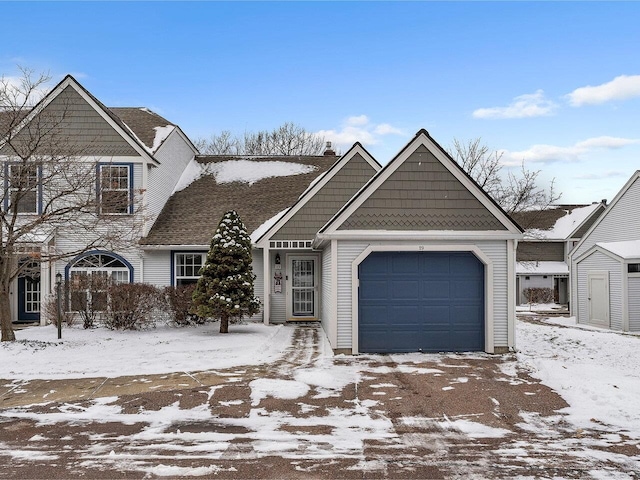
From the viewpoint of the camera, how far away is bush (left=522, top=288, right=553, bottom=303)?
33.4m

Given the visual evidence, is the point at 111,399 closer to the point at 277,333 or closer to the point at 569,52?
the point at 277,333

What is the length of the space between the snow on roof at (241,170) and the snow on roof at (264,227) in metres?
3.24

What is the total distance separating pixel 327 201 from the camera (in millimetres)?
17078

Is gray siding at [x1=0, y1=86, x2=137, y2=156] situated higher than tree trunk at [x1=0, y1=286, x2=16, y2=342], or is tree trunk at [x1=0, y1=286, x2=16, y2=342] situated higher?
gray siding at [x1=0, y1=86, x2=137, y2=156]

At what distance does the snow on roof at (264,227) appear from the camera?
17266 mm

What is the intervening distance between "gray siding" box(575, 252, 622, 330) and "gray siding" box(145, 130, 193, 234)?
651 inches

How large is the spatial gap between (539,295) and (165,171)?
82.8 feet

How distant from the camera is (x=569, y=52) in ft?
43.2

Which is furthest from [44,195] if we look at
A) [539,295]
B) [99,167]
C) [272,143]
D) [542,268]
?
[542,268]

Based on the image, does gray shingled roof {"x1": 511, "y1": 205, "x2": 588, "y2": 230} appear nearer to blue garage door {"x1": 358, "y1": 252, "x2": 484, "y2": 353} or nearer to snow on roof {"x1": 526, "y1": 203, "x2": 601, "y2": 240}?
snow on roof {"x1": 526, "y1": 203, "x2": 601, "y2": 240}

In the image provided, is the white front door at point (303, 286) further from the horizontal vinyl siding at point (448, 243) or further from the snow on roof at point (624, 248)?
the snow on roof at point (624, 248)

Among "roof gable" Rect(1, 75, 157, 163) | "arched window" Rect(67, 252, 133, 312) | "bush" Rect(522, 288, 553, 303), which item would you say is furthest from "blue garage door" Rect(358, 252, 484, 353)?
"bush" Rect(522, 288, 553, 303)

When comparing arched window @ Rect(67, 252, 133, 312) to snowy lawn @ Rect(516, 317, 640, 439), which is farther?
arched window @ Rect(67, 252, 133, 312)

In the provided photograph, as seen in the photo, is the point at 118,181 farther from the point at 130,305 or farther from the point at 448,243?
the point at 448,243
